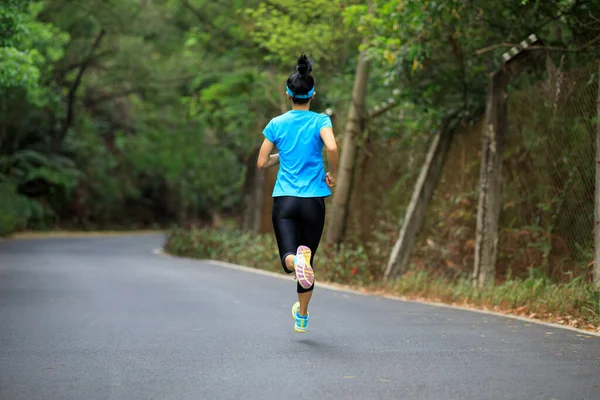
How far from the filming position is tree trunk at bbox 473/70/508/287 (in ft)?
37.1

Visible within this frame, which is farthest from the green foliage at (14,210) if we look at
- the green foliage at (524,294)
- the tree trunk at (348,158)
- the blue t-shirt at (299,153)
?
the blue t-shirt at (299,153)

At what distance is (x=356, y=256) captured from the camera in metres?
14.2

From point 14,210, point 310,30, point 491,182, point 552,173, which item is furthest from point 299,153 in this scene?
point 14,210

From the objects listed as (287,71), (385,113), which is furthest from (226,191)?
(385,113)

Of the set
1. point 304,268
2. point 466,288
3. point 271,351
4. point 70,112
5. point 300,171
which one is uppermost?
point 70,112

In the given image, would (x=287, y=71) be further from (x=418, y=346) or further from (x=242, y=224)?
(x=418, y=346)

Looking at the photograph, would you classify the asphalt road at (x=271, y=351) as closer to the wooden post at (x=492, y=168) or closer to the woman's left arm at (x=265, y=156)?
the woman's left arm at (x=265, y=156)

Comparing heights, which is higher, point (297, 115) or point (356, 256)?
point (297, 115)

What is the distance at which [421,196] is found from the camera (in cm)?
1309

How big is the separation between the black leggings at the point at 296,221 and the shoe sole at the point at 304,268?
0.22m

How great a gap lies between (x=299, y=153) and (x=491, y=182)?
5296mm

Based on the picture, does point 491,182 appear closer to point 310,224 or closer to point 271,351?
point 310,224

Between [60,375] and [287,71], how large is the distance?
1665 centimetres

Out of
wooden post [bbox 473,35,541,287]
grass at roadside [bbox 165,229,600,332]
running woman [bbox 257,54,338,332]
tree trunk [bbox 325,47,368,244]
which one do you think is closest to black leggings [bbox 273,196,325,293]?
running woman [bbox 257,54,338,332]
